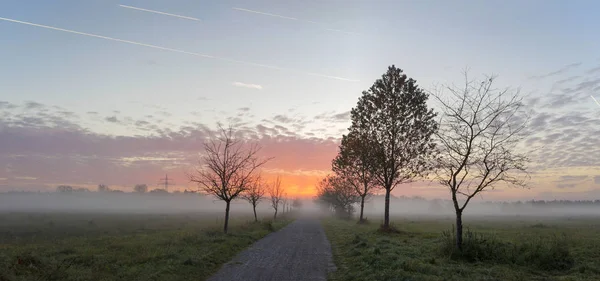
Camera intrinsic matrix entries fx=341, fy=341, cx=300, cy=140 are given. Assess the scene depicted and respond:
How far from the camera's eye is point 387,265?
14836 millimetres

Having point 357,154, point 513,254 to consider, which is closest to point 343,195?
point 357,154

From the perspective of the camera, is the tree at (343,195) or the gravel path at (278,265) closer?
the gravel path at (278,265)

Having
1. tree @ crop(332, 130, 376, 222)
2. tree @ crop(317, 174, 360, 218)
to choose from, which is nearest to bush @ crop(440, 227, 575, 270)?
tree @ crop(332, 130, 376, 222)

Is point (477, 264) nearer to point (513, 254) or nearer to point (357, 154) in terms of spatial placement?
point (513, 254)

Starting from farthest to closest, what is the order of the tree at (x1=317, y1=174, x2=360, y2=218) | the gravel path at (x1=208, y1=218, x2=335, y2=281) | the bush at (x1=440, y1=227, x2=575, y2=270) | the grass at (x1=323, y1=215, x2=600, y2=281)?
the tree at (x1=317, y1=174, x2=360, y2=218), the bush at (x1=440, y1=227, x2=575, y2=270), the gravel path at (x1=208, y1=218, x2=335, y2=281), the grass at (x1=323, y1=215, x2=600, y2=281)

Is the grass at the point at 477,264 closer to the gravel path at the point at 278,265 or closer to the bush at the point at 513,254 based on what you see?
the bush at the point at 513,254

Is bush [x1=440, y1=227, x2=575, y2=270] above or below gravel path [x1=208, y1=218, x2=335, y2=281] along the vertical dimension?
above

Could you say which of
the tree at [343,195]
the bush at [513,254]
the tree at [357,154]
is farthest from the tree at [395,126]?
the tree at [343,195]

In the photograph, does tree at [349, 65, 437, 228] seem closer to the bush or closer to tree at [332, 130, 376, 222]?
tree at [332, 130, 376, 222]

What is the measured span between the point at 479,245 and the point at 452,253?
145cm

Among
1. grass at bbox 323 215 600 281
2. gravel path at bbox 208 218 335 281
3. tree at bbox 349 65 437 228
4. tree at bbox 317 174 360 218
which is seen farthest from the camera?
tree at bbox 317 174 360 218

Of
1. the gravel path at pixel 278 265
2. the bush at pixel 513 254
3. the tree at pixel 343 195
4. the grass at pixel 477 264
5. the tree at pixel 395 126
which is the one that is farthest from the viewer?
the tree at pixel 343 195

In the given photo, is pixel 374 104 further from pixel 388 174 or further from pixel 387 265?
pixel 387 265

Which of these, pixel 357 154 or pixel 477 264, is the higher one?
pixel 357 154
